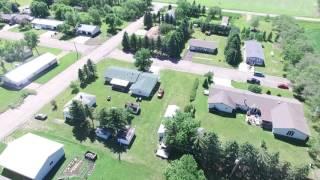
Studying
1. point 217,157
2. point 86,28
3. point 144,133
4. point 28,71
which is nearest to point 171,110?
point 144,133

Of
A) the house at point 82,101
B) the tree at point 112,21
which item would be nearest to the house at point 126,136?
the house at point 82,101

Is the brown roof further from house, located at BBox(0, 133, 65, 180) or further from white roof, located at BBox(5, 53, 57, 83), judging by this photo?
white roof, located at BBox(5, 53, 57, 83)

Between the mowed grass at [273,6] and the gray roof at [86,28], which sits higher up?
the mowed grass at [273,6]

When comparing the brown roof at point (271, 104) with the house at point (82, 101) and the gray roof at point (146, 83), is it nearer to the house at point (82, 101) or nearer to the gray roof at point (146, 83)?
the gray roof at point (146, 83)

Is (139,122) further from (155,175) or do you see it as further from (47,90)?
(47,90)

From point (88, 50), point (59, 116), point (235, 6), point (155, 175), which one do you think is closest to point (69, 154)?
point (59, 116)

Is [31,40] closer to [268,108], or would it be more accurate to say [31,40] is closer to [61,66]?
[61,66]
